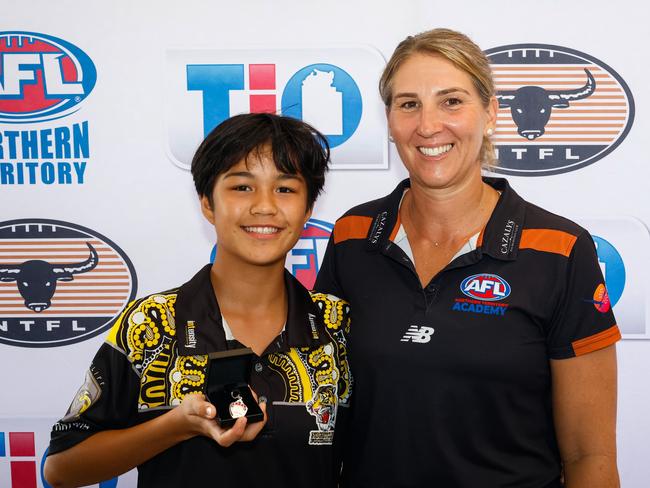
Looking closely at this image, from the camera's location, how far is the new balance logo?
4.22ft

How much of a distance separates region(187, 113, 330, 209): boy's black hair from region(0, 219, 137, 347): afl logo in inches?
36.2

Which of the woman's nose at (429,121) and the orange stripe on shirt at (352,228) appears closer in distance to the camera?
the woman's nose at (429,121)

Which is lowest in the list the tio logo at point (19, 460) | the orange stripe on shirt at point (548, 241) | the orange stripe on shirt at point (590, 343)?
the tio logo at point (19, 460)

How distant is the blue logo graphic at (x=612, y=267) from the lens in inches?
79.9

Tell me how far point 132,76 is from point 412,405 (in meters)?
1.33

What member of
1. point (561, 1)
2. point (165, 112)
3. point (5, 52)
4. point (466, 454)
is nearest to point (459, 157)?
point (466, 454)

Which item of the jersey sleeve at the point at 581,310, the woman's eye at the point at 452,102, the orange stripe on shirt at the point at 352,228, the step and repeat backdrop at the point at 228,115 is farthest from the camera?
the step and repeat backdrop at the point at 228,115

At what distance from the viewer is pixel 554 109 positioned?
6.62 feet

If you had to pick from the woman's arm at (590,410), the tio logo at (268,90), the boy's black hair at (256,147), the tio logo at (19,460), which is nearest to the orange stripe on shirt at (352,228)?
the boy's black hair at (256,147)

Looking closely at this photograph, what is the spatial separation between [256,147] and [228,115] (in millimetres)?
850

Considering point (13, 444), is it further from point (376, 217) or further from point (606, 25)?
point (606, 25)

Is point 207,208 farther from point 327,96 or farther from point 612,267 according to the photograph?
point 612,267

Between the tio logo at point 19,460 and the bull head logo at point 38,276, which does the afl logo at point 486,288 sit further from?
the tio logo at point 19,460

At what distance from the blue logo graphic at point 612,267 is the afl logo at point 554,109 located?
10.1 inches
